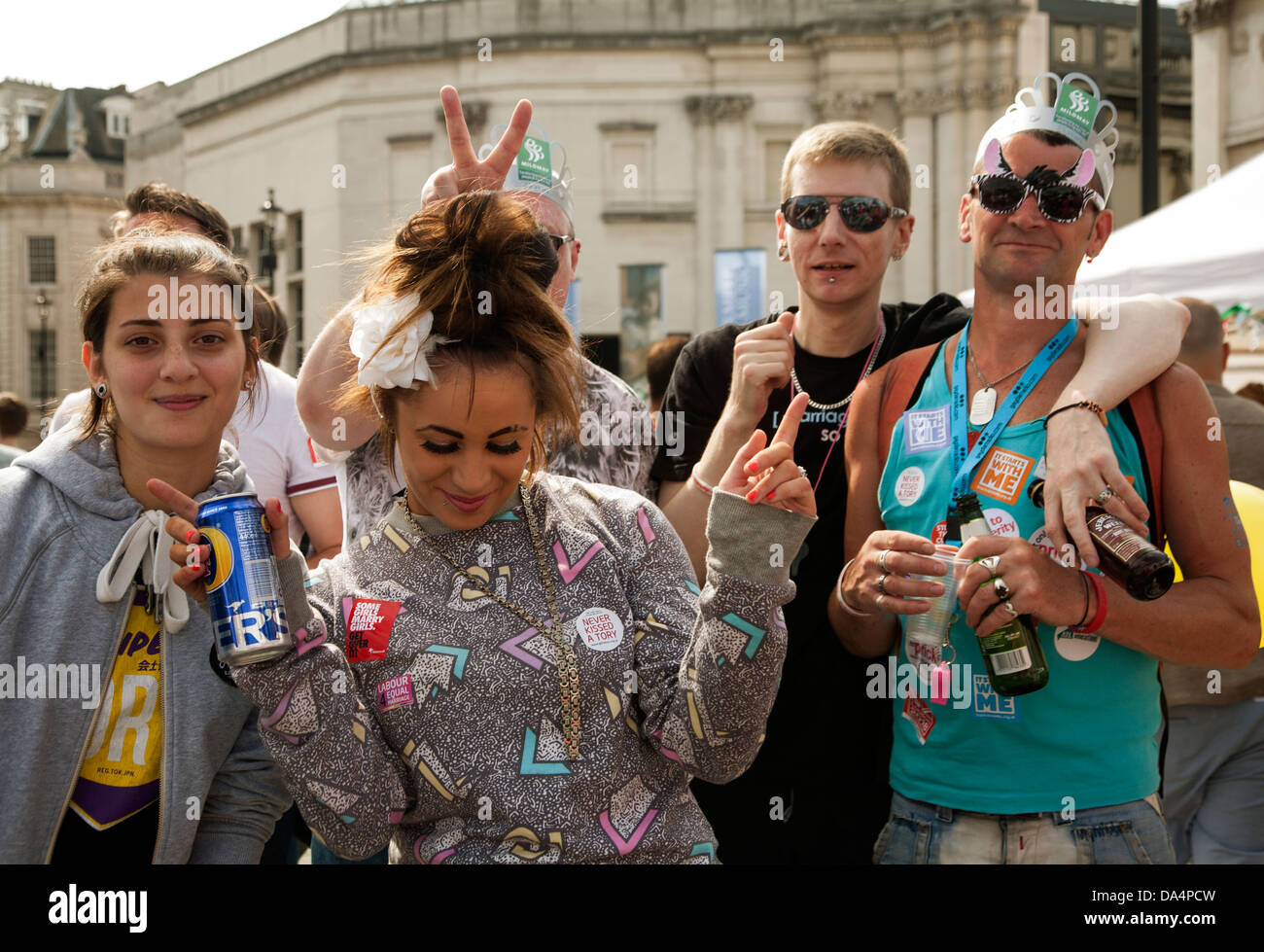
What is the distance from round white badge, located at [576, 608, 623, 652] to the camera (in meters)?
2.10

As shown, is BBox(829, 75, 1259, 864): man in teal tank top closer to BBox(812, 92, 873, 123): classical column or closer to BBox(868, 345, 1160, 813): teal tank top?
BBox(868, 345, 1160, 813): teal tank top

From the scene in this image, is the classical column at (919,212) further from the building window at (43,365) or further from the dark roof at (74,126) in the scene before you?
the dark roof at (74,126)

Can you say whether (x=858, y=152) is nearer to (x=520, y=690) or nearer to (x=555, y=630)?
(x=555, y=630)

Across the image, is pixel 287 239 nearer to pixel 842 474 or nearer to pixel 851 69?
pixel 851 69

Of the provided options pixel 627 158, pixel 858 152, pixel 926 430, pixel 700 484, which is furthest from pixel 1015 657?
pixel 627 158

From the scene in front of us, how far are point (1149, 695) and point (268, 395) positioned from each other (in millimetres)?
2690

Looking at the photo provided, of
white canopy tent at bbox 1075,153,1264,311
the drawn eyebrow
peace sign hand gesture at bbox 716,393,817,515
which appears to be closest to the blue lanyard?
peace sign hand gesture at bbox 716,393,817,515

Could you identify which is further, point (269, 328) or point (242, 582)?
point (269, 328)

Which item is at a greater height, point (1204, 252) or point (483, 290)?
point (1204, 252)

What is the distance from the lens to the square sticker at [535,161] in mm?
3115

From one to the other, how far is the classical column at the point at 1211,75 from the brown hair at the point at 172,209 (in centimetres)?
2453

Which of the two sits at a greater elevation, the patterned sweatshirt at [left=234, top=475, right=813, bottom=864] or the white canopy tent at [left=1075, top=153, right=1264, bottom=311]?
the white canopy tent at [left=1075, top=153, right=1264, bottom=311]

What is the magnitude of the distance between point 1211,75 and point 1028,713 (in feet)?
86.4

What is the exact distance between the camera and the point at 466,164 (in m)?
2.69
